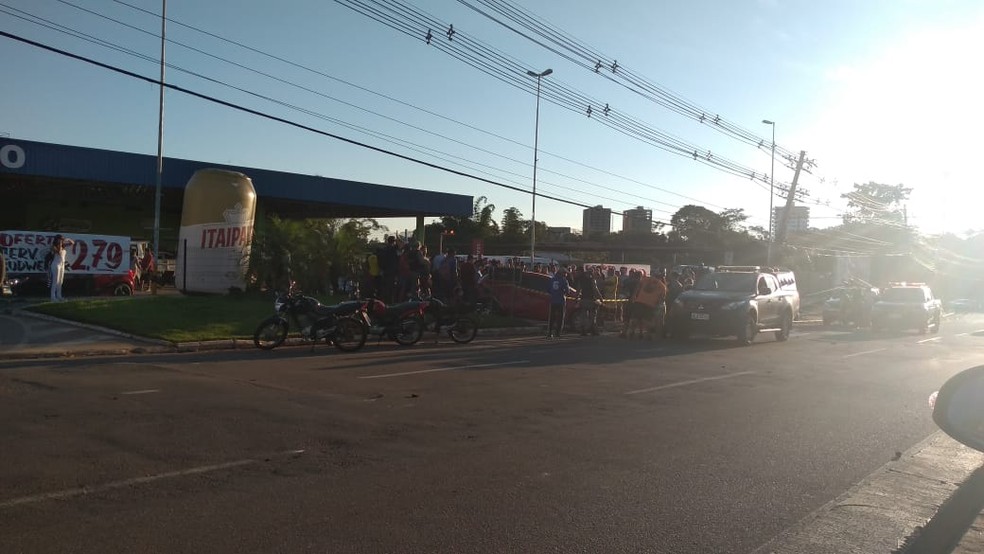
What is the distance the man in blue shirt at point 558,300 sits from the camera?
733 inches

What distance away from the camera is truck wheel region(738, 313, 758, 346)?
60.2 ft

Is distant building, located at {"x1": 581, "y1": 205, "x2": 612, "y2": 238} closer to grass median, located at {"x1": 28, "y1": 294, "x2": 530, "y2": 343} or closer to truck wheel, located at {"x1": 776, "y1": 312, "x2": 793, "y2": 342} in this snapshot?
truck wheel, located at {"x1": 776, "y1": 312, "x2": 793, "y2": 342}

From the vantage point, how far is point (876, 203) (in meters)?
68.9

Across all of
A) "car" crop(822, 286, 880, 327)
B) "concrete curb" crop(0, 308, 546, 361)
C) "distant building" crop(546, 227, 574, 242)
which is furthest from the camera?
"distant building" crop(546, 227, 574, 242)

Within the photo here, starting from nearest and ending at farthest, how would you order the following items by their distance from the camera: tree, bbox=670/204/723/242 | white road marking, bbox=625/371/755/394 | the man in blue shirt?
white road marking, bbox=625/371/755/394 → the man in blue shirt → tree, bbox=670/204/723/242

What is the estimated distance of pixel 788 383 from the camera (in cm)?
1182

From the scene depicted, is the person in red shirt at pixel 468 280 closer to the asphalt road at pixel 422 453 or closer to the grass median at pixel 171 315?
the grass median at pixel 171 315

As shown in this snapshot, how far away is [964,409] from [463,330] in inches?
524

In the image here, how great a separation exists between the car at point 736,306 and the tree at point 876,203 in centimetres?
4580

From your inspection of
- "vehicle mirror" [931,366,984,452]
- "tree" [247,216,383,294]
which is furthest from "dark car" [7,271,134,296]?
"vehicle mirror" [931,366,984,452]

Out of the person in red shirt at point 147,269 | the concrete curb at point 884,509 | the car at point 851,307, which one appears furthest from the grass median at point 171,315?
the car at point 851,307

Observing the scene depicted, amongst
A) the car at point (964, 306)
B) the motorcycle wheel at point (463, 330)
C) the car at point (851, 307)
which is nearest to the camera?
the motorcycle wheel at point (463, 330)

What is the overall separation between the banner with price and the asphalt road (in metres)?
12.6

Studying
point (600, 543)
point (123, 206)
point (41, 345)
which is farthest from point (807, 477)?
point (123, 206)
